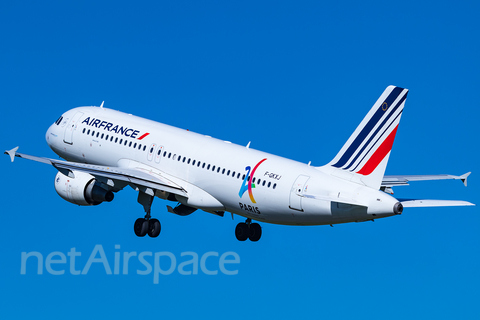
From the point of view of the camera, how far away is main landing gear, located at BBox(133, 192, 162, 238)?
5034 centimetres

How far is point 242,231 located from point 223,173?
188 inches

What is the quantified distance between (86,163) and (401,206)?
2106 centimetres

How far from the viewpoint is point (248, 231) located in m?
50.4

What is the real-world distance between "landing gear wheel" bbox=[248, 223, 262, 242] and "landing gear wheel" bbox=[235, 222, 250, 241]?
8.8 inches

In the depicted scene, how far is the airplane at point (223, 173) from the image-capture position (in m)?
42.1

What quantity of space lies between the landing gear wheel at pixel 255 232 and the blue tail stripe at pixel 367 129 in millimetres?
8313

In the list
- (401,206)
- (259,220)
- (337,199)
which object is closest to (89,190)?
(259,220)

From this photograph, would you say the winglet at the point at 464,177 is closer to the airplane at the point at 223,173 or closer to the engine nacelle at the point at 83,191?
the airplane at the point at 223,173

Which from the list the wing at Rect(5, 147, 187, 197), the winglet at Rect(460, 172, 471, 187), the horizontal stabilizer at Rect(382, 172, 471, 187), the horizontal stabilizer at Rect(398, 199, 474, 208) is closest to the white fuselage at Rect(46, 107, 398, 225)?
the wing at Rect(5, 147, 187, 197)

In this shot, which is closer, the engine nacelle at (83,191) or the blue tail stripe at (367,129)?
the blue tail stripe at (367,129)

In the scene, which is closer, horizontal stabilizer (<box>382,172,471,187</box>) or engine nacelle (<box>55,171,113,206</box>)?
horizontal stabilizer (<box>382,172,471,187</box>)

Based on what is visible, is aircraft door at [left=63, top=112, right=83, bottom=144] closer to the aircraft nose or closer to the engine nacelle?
the aircraft nose

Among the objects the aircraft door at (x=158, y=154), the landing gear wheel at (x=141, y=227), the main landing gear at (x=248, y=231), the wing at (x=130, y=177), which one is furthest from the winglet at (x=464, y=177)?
the landing gear wheel at (x=141, y=227)

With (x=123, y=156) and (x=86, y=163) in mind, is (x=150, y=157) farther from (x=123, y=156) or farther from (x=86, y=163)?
(x=86, y=163)
